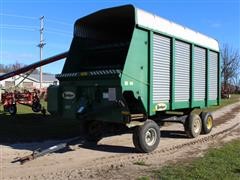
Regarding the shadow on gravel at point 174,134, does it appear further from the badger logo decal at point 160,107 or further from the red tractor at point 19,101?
the red tractor at point 19,101

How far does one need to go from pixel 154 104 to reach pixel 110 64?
190 cm

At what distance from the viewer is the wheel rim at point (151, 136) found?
10125 mm

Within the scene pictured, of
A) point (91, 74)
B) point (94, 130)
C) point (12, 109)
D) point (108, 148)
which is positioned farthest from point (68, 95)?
point (12, 109)

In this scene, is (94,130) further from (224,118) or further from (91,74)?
(224,118)

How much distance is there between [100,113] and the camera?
10352 millimetres

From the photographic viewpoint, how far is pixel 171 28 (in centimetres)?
1118

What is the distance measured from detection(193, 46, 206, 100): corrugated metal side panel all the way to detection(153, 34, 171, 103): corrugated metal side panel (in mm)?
1956

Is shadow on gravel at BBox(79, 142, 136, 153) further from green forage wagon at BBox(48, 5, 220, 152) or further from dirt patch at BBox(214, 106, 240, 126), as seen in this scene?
dirt patch at BBox(214, 106, 240, 126)

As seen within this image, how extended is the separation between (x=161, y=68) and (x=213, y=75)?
4264mm

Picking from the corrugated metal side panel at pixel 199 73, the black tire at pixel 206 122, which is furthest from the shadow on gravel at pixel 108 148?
the black tire at pixel 206 122

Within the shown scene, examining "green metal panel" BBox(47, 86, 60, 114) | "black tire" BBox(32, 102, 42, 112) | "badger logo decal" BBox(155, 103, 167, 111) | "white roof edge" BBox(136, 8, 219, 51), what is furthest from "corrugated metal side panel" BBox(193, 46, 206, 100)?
"black tire" BBox(32, 102, 42, 112)

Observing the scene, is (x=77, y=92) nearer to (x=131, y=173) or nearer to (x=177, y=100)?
(x=177, y=100)

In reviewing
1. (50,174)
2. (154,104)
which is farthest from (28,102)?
(50,174)

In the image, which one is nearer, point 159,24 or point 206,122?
point 159,24
